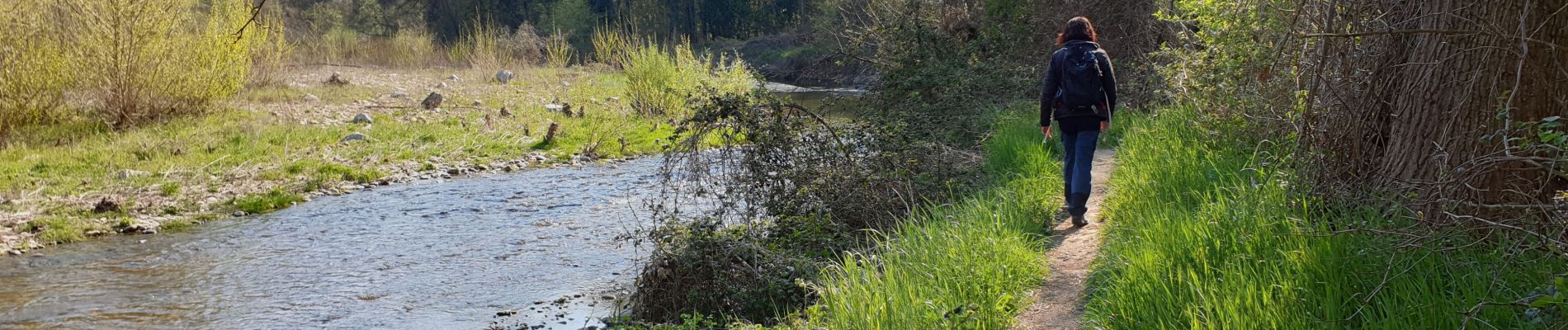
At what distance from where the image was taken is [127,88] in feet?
46.9

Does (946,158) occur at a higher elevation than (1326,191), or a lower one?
lower

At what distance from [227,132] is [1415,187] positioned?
47.7 feet

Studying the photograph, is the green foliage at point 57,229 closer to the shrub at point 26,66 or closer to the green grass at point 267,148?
the green grass at point 267,148

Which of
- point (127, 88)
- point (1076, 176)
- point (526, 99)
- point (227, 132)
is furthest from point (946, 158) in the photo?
point (526, 99)

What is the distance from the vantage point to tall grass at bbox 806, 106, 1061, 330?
4.47 m

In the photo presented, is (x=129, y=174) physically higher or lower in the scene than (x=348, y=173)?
higher

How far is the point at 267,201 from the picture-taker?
1104 cm

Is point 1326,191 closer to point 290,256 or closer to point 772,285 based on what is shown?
point 772,285

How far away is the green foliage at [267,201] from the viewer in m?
10.8

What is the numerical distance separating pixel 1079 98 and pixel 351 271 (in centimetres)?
553

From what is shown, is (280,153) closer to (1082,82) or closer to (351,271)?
(351,271)

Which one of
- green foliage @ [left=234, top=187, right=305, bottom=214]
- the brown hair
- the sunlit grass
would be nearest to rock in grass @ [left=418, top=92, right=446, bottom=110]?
green foliage @ [left=234, top=187, right=305, bottom=214]

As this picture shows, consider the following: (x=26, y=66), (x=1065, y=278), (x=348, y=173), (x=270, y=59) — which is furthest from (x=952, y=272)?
(x=270, y=59)

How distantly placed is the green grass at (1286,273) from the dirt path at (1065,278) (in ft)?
0.50
